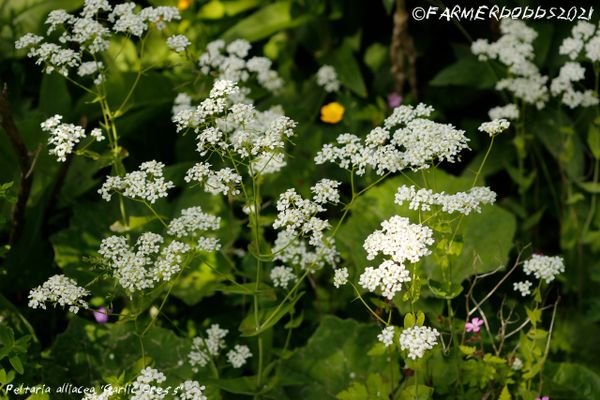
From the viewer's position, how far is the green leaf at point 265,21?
4.00 m

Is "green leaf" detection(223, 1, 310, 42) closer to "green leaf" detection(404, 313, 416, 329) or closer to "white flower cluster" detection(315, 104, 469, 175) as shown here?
"white flower cluster" detection(315, 104, 469, 175)

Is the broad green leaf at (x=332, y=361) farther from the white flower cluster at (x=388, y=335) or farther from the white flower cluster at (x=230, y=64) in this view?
the white flower cluster at (x=230, y=64)

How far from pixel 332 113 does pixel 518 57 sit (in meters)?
0.90

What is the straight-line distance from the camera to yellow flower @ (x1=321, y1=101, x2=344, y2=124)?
12.4 ft

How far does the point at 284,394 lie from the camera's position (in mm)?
2828

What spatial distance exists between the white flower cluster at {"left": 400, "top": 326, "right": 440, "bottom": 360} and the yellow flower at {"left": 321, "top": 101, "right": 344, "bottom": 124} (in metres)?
1.82

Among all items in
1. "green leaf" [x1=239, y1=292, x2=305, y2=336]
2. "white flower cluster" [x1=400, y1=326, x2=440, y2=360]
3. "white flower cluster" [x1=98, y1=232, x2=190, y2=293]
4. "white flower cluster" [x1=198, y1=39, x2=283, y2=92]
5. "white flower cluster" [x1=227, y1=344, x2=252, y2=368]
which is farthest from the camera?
"white flower cluster" [x1=198, y1=39, x2=283, y2=92]

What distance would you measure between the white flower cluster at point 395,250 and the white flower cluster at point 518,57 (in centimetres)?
139

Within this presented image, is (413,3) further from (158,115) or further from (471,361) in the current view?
(471,361)

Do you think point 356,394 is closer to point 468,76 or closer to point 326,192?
Answer: point 326,192

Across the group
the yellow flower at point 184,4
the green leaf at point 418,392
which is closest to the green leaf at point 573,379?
the green leaf at point 418,392

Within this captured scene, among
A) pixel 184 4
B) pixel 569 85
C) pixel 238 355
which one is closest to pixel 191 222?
pixel 238 355

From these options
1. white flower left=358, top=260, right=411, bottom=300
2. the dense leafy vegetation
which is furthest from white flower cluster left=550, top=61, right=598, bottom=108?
white flower left=358, top=260, right=411, bottom=300

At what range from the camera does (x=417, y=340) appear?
2070 millimetres
